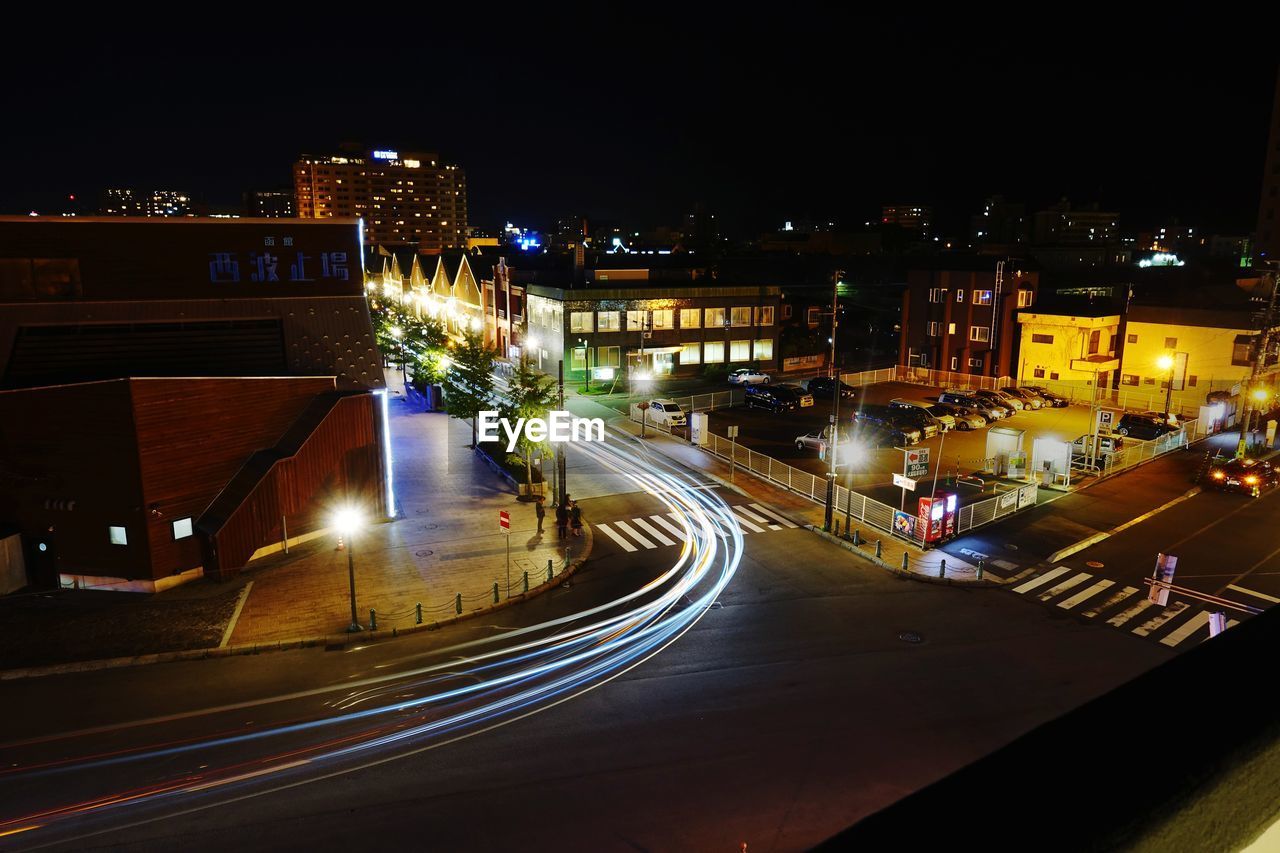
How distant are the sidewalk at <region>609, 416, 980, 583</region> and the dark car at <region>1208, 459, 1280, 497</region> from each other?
573 inches

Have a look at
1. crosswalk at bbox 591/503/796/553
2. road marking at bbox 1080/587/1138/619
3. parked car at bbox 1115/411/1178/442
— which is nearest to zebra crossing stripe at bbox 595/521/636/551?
crosswalk at bbox 591/503/796/553

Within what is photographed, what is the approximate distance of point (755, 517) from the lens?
28.9 meters

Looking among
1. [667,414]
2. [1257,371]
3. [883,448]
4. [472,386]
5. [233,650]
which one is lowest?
[233,650]

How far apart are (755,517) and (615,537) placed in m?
5.48

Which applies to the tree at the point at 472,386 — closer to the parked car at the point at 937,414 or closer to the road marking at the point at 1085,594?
the parked car at the point at 937,414

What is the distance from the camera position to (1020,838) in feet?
4.95

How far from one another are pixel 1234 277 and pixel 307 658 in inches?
3080

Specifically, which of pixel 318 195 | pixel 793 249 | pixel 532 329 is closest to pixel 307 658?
pixel 532 329

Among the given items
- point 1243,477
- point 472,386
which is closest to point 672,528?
point 472,386

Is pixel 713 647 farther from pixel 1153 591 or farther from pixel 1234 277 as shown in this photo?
pixel 1234 277

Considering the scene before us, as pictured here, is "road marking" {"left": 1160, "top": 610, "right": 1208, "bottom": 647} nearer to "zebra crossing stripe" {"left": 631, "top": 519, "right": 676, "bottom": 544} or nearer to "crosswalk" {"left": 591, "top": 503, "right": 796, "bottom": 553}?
"crosswalk" {"left": 591, "top": 503, "right": 796, "bottom": 553}

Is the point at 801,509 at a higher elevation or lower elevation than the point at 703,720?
lower

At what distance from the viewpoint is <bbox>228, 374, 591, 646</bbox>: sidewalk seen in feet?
67.6

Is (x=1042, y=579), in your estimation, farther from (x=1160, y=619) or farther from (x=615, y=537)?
(x=615, y=537)
